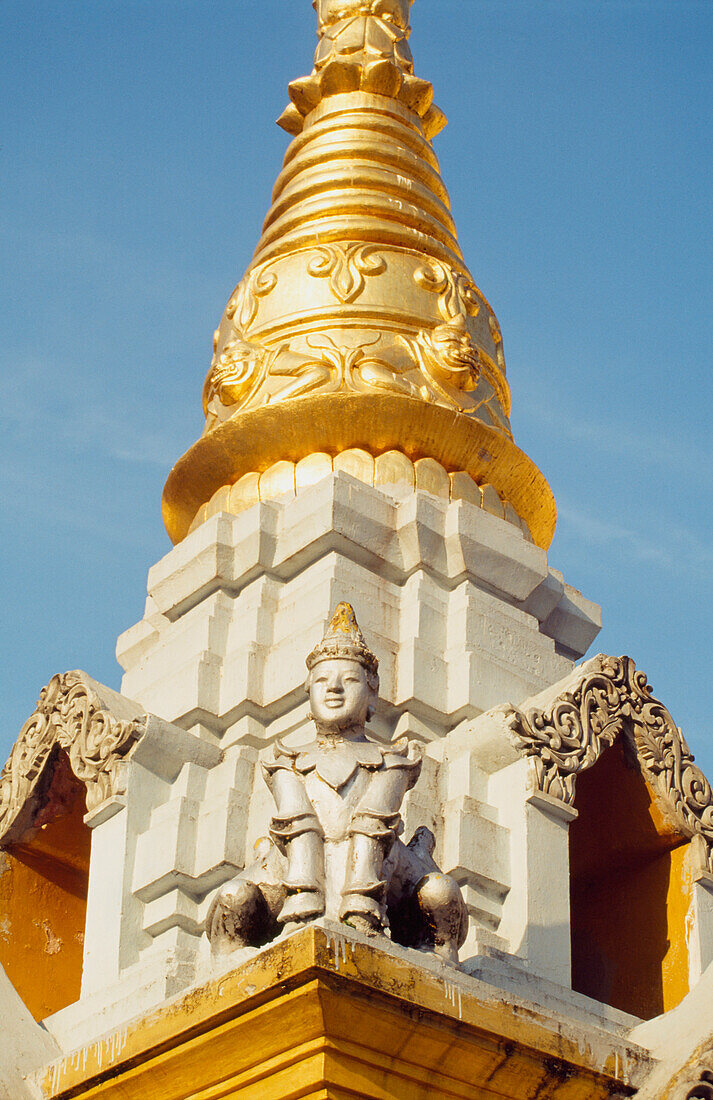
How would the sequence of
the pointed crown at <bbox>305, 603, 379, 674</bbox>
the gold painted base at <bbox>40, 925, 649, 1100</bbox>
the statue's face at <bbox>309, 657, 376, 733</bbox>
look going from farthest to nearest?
the pointed crown at <bbox>305, 603, 379, 674</bbox> < the statue's face at <bbox>309, 657, 376, 733</bbox> < the gold painted base at <bbox>40, 925, 649, 1100</bbox>

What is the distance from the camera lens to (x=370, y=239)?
15.5m

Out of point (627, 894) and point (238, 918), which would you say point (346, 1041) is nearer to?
point (238, 918)

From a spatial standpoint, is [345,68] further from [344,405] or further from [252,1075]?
[252,1075]

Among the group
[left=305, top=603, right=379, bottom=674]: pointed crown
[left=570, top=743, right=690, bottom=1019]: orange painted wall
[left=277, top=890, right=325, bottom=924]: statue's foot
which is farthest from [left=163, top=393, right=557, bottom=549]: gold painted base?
[left=277, top=890, right=325, bottom=924]: statue's foot

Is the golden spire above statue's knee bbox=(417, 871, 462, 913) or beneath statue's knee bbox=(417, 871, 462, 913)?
above

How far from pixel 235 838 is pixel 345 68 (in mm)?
8682

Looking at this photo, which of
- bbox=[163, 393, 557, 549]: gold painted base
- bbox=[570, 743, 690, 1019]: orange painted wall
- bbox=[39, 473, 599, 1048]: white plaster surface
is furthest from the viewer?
bbox=[163, 393, 557, 549]: gold painted base

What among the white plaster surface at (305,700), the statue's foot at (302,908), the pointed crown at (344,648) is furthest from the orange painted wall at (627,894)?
the statue's foot at (302,908)

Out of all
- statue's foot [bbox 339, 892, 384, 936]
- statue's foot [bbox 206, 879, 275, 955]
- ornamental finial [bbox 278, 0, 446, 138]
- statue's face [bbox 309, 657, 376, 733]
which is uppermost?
ornamental finial [bbox 278, 0, 446, 138]

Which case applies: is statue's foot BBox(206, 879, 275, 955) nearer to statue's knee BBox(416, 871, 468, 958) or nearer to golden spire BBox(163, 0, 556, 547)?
statue's knee BBox(416, 871, 468, 958)

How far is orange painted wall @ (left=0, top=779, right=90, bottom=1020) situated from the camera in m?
12.9

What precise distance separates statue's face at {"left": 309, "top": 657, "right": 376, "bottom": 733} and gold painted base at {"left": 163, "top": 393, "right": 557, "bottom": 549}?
4.49m

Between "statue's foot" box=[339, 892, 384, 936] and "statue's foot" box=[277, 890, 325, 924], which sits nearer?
"statue's foot" box=[339, 892, 384, 936]

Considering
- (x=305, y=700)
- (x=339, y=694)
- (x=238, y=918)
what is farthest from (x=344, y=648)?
(x=305, y=700)
